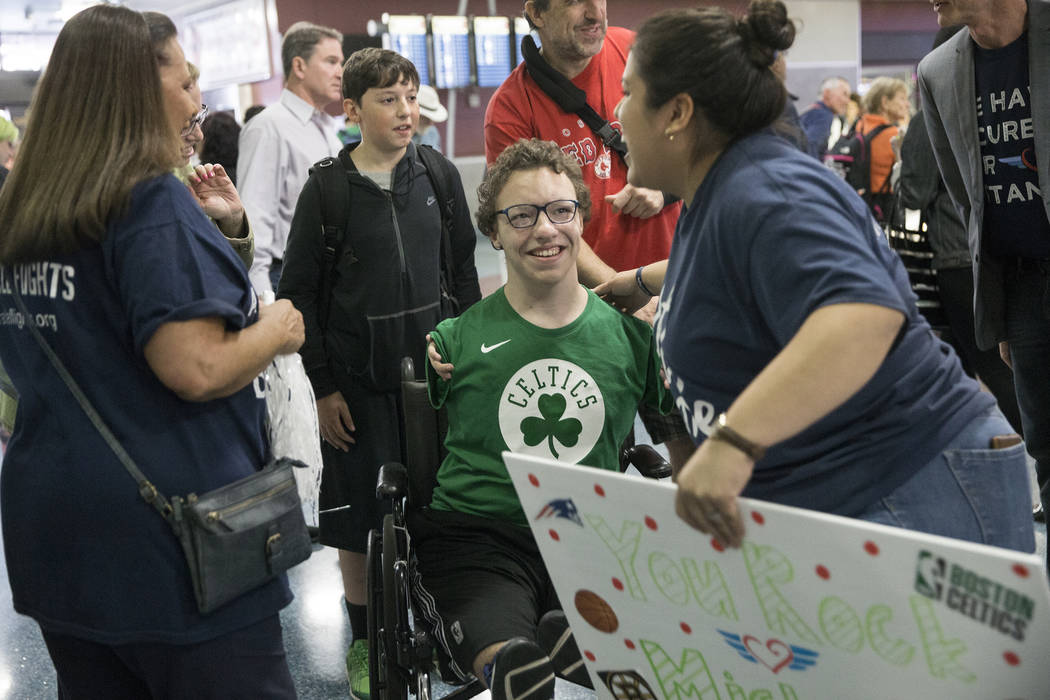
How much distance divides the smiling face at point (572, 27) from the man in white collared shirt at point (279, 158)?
1.26 m

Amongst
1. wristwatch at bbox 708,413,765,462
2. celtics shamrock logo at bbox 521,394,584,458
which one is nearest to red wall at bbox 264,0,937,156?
celtics shamrock logo at bbox 521,394,584,458

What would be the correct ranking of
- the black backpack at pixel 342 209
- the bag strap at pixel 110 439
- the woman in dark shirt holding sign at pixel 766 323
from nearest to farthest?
the woman in dark shirt holding sign at pixel 766 323 → the bag strap at pixel 110 439 → the black backpack at pixel 342 209

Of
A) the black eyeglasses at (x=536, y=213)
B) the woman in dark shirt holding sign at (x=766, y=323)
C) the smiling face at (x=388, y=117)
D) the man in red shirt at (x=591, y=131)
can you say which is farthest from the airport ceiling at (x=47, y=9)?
the woman in dark shirt holding sign at (x=766, y=323)

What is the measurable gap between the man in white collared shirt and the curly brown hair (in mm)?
1418

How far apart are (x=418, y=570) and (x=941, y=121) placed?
1763 millimetres

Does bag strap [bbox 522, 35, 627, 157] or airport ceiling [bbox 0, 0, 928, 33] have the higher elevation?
airport ceiling [bbox 0, 0, 928, 33]

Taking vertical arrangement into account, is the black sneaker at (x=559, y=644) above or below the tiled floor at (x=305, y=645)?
above

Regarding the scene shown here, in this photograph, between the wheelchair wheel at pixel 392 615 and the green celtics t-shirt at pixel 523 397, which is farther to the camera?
the green celtics t-shirt at pixel 523 397

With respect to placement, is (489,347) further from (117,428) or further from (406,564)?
(117,428)

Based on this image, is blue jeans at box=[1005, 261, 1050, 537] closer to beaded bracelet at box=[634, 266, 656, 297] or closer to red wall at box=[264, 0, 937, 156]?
beaded bracelet at box=[634, 266, 656, 297]

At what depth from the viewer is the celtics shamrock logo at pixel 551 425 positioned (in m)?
2.07

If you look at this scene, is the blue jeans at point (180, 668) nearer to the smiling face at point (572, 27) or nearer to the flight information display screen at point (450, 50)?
the smiling face at point (572, 27)

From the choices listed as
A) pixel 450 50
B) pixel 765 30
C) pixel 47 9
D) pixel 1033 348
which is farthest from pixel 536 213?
pixel 47 9

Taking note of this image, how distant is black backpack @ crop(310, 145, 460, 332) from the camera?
2.62 metres
